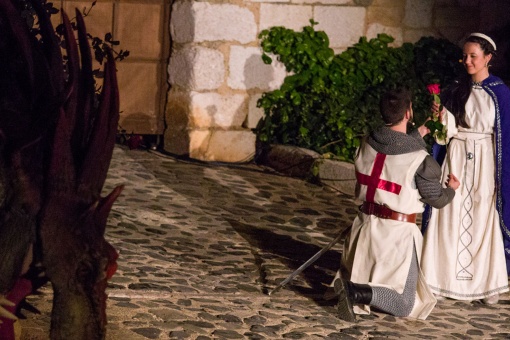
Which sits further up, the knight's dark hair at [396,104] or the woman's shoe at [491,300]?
the knight's dark hair at [396,104]

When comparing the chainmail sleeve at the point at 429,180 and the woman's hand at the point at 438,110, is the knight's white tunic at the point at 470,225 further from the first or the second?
the chainmail sleeve at the point at 429,180

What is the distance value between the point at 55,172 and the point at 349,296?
2.90 m

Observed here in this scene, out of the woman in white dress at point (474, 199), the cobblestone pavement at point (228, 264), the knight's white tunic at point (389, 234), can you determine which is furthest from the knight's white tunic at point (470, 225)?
the knight's white tunic at point (389, 234)

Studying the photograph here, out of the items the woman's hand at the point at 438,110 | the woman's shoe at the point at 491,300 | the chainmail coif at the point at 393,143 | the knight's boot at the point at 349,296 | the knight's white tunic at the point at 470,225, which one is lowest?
the woman's shoe at the point at 491,300

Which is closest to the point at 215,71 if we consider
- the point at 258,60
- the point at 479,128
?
the point at 258,60

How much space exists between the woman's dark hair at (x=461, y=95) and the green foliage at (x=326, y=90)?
3.05 meters

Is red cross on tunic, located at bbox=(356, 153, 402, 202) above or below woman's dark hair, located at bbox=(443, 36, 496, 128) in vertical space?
below

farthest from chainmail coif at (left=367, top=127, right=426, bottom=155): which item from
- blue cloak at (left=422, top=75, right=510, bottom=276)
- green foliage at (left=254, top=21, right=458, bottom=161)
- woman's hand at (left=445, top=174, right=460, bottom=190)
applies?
green foliage at (left=254, top=21, right=458, bottom=161)

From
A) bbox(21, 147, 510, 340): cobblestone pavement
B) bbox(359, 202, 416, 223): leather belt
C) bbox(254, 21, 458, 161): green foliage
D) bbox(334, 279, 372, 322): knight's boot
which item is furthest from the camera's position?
bbox(254, 21, 458, 161): green foliage

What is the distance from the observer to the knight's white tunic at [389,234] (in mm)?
5285

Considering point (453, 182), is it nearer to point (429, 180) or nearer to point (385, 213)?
point (429, 180)

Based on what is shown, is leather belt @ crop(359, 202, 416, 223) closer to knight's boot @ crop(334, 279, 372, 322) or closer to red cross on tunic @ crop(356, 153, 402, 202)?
red cross on tunic @ crop(356, 153, 402, 202)

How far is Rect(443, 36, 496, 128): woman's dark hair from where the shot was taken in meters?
5.96

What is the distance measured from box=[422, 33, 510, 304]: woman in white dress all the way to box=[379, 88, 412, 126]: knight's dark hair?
705mm
